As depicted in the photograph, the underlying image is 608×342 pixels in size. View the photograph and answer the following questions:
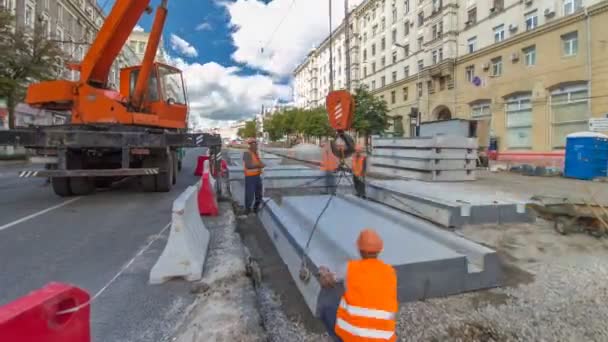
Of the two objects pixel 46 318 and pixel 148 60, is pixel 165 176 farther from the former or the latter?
pixel 46 318

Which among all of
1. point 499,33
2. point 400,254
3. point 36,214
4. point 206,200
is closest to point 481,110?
point 499,33

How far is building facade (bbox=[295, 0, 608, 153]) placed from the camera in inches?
748

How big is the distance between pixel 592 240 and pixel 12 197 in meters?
12.0

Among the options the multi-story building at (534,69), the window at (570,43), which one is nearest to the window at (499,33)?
the multi-story building at (534,69)

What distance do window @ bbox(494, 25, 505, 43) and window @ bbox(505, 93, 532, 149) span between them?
453cm

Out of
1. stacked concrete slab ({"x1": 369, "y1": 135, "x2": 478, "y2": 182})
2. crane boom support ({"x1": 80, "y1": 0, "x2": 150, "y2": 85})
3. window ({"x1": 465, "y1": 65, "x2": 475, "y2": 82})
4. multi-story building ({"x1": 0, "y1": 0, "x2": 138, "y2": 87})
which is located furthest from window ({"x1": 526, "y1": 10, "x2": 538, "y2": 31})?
multi-story building ({"x1": 0, "y1": 0, "x2": 138, "y2": 87})

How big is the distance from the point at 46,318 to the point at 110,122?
288 inches

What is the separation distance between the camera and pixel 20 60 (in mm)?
20625

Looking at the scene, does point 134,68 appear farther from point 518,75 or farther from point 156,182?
point 518,75

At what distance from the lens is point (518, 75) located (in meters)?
22.9

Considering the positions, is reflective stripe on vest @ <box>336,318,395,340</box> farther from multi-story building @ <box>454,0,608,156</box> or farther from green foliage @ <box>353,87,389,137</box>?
green foliage @ <box>353,87,389,137</box>

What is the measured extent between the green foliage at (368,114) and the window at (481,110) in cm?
736

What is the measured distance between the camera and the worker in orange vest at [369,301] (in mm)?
1846

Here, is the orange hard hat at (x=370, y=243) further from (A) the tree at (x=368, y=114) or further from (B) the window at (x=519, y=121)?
(A) the tree at (x=368, y=114)
